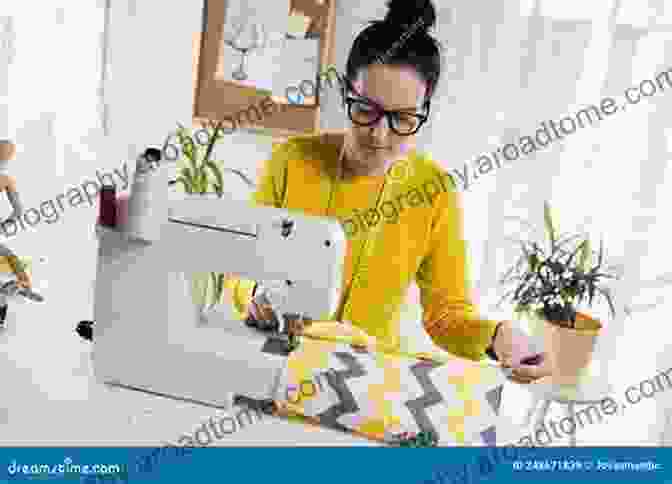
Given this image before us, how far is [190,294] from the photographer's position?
0.87m

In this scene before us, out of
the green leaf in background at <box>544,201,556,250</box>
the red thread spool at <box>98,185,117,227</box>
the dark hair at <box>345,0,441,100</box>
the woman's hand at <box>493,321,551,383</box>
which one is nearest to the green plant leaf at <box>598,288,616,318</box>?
the green leaf in background at <box>544,201,556,250</box>

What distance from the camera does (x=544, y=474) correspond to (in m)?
1.00

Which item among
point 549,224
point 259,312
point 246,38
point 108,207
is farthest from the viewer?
point 549,224

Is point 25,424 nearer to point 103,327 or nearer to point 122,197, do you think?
point 103,327

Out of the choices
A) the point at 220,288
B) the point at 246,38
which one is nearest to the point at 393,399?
the point at 220,288

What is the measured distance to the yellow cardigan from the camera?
105cm

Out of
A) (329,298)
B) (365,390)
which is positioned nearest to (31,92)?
(329,298)

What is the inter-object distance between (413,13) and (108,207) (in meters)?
0.55

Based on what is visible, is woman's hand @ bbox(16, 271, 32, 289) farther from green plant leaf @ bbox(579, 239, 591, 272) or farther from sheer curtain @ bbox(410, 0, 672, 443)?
green plant leaf @ bbox(579, 239, 591, 272)

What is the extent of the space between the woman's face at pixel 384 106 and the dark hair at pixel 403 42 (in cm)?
2

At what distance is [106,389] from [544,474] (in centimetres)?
70

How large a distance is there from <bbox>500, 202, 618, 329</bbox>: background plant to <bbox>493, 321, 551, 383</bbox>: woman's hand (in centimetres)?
15

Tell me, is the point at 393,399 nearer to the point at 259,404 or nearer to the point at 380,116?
the point at 259,404

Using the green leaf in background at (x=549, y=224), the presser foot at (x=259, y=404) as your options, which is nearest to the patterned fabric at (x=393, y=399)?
the presser foot at (x=259, y=404)
